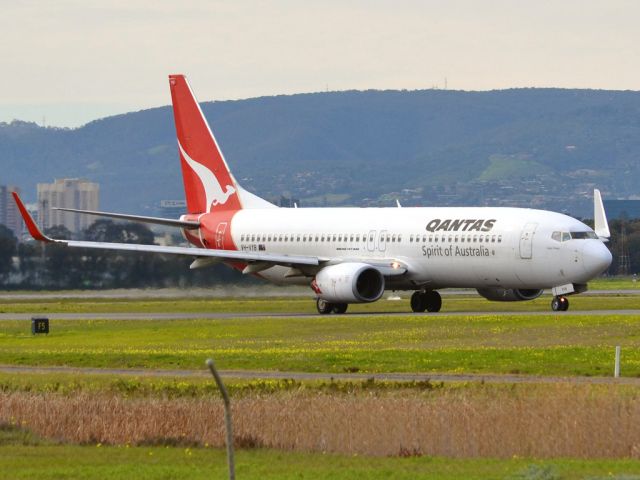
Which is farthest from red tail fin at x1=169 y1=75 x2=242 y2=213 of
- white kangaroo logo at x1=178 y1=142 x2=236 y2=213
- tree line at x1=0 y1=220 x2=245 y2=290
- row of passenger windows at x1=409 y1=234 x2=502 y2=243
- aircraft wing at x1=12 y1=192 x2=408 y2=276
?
row of passenger windows at x1=409 y1=234 x2=502 y2=243

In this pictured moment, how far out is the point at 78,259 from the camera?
303 ft

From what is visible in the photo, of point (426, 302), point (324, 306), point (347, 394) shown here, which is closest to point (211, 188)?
point (324, 306)

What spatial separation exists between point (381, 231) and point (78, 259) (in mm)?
28334

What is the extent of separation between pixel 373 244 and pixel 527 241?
8.64 meters

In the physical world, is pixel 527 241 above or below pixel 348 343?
above

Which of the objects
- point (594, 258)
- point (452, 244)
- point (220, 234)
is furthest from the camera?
point (220, 234)

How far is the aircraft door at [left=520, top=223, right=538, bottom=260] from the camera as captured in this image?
63178 mm

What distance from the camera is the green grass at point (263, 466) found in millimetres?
24375

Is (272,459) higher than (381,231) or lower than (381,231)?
lower

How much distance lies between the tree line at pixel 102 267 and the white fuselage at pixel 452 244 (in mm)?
10531

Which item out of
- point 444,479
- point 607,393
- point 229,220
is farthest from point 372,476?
point 229,220

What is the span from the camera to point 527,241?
6334 cm

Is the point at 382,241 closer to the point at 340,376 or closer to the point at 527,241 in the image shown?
the point at 527,241

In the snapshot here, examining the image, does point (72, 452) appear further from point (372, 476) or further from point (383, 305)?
point (383, 305)
